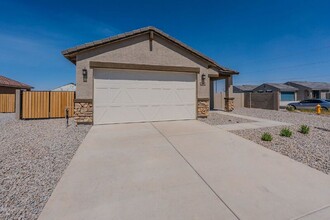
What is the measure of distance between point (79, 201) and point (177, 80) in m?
7.95

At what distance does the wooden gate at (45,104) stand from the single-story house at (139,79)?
11.2 ft

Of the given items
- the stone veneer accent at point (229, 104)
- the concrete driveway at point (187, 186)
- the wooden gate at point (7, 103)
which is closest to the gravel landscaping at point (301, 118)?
the stone veneer accent at point (229, 104)

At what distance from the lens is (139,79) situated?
353 inches

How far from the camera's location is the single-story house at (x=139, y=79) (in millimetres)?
8203

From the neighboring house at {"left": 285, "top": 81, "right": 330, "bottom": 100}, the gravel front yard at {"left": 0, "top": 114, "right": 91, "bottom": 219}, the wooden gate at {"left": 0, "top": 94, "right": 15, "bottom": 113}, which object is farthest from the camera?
the neighboring house at {"left": 285, "top": 81, "right": 330, "bottom": 100}

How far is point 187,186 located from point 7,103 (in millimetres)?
18400

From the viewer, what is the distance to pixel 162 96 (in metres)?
9.40

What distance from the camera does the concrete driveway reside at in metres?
2.34

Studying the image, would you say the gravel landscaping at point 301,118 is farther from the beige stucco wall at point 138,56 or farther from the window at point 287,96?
the window at point 287,96

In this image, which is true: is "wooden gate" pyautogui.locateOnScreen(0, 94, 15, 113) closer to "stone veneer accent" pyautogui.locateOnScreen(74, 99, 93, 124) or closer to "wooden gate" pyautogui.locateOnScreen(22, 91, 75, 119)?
"wooden gate" pyautogui.locateOnScreen(22, 91, 75, 119)

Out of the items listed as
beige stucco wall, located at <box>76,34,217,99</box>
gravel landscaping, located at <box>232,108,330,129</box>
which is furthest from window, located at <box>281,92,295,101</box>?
beige stucco wall, located at <box>76,34,217,99</box>

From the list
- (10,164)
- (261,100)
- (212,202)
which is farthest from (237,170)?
(261,100)

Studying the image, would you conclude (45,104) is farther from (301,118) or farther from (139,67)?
(301,118)

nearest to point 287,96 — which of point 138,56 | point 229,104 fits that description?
point 229,104
